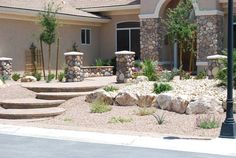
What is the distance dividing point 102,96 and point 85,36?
14.2 metres

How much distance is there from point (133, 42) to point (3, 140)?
19048 millimetres

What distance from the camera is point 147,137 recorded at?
12.4 m

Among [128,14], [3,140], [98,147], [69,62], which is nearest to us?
[98,147]

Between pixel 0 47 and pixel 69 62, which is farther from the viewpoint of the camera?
pixel 0 47

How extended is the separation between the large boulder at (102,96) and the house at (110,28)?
9317 millimetres

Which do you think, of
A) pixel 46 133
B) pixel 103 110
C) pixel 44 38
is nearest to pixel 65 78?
pixel 44 38

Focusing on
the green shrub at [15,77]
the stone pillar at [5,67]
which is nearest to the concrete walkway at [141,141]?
the green shrub at [15,77]

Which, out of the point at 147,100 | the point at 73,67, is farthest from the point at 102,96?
the point at 73,67

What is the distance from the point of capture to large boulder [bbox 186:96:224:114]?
15262 mm

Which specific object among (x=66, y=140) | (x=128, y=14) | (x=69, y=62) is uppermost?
(x=128, y=14)

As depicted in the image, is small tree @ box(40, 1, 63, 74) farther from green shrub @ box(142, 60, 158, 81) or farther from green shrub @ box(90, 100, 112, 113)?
green shrub @ box(90, 100, 112, 113)

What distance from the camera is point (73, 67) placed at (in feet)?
73.6

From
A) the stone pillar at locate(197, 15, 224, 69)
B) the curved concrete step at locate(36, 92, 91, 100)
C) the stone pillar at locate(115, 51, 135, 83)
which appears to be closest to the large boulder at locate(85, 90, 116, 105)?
the curved concrete step at locate(36, 92, 91, 100)

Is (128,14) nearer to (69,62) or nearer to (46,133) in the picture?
(69,62)
